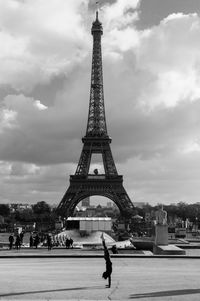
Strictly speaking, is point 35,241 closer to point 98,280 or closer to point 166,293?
point 98,280

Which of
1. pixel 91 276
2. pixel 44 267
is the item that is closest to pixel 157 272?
pixel 91 276

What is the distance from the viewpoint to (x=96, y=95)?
130 m

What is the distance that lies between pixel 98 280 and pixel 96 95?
112 metres

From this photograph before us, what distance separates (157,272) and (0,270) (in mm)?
6449

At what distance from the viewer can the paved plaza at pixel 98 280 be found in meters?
14.8

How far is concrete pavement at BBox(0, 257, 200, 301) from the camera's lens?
584 inches

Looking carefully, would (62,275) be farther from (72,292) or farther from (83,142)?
(83,142)

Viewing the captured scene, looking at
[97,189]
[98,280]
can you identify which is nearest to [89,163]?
[97,189]

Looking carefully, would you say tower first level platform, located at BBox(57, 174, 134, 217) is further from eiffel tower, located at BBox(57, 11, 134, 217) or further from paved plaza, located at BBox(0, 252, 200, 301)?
paved plaza, located at BBox(0, 252, 200, 301)

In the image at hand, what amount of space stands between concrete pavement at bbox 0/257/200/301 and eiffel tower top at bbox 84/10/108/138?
103 m

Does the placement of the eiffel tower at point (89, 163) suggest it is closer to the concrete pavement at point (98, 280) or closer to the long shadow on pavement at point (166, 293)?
the concrete pavement at point (98, 280)

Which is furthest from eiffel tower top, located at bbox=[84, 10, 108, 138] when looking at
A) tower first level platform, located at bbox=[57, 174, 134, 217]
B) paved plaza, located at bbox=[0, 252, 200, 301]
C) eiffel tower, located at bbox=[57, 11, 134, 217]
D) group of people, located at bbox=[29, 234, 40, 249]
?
paved plaza, located at bbox=[0, 252, 200, 301]

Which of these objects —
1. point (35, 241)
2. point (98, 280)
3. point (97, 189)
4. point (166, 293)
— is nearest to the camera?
point (166, 293)

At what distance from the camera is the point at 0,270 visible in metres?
22.1
